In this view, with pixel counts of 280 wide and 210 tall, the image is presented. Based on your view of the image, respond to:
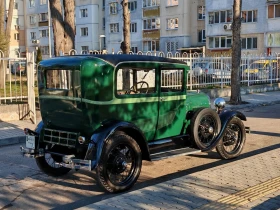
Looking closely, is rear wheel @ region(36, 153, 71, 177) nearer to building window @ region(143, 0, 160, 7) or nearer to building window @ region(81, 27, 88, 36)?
building window @ region(143, 0, 160, 7)

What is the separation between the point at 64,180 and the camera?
6.72 m

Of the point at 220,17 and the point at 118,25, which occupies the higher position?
the point at 118,25

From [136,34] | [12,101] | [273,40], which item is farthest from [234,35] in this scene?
[136,34]

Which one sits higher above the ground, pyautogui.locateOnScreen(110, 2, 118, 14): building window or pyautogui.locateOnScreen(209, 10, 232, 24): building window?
pyautogui.locateOnScreen(110, 2, 118, 14): building window

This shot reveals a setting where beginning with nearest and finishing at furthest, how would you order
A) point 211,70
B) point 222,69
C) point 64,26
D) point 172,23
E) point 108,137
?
1. point 108,137
2. point 64,26
3. point 211,70
4. point 222,69
5. point 172,23

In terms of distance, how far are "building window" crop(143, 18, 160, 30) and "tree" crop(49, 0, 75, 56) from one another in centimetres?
3648

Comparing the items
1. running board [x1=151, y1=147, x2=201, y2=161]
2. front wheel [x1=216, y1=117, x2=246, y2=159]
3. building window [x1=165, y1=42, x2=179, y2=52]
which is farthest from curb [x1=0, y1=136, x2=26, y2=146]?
building window [x1=165, y1=42, x2=179, y2=52]

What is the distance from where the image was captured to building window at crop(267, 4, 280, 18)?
134 feet

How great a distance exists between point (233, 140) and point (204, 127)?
908mm

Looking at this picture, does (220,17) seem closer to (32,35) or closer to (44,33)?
(44,33)

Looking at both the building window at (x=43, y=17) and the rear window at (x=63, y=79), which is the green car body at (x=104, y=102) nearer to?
the rear window at (x=63, y=79)

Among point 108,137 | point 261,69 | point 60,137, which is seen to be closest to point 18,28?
point 261,69

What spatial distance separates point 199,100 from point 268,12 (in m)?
36.9

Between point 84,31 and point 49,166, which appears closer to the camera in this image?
point 49,166
